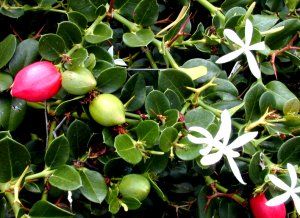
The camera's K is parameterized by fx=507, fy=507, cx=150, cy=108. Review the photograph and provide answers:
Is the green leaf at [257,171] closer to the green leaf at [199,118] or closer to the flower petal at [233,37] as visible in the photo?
the green leaf at [199,118]

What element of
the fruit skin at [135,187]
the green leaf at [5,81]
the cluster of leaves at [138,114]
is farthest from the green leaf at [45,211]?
the green leaf at [5,81]

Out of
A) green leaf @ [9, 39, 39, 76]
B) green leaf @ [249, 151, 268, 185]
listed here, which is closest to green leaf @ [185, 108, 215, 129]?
green leaf @ [249, 151, 268, 185]

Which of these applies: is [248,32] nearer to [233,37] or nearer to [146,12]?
[233,37]

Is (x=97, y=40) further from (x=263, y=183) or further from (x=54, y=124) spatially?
(x=263, y=183)

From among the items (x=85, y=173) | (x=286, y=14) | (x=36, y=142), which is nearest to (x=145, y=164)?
(x=85, y=173)

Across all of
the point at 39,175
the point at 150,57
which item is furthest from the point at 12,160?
the point at 150,57
